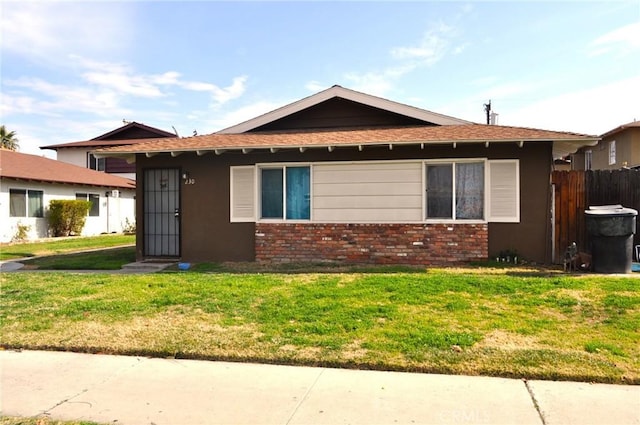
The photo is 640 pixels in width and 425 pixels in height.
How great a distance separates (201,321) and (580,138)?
26.2 ft

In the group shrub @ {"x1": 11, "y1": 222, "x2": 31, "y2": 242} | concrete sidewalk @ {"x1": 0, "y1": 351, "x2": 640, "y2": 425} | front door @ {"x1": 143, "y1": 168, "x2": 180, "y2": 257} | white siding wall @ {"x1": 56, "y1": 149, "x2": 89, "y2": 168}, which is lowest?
concrete sidewalk @ {"x1": 0, "y1": 351, "x2": 640, "y2": 425}

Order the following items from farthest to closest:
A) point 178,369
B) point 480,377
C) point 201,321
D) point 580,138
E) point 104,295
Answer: point 580,138 < point 104,295 < point 201,321 < point 178,369 < point 480,377

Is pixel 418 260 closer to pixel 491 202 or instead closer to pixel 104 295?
pixel 491 202

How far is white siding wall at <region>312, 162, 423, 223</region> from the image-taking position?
10555mm

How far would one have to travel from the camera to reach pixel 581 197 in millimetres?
10227

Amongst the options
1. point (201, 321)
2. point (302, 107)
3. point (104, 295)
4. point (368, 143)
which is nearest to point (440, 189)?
point (368, 143)

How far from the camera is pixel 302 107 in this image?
1284cm

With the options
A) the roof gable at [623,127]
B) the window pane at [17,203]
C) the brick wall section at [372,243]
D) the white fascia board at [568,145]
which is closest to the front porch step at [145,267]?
the brick wall section at [372,243]

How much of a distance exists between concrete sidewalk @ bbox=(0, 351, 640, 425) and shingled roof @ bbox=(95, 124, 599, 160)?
632 centimetres

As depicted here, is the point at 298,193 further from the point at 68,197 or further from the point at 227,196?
the point at 68,197

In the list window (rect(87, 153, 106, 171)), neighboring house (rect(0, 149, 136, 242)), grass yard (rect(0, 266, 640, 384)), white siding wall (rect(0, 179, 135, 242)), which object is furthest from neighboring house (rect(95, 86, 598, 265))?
window (rect(87, 153, 106, 171))

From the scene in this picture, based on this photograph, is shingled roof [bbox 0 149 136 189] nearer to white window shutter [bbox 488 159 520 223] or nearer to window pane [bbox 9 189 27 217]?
window pane [bbox 9 189 27 217]

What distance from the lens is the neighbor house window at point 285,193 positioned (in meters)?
11.1

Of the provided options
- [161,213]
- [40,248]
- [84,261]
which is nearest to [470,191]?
[161,213]
